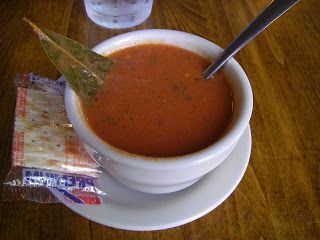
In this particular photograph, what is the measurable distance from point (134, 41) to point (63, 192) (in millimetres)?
335

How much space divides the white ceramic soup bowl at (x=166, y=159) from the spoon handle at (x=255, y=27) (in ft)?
0.08

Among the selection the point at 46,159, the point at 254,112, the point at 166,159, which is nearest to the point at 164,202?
the point at 166,159

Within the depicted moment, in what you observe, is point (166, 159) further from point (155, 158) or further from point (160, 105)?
point (160, 105)

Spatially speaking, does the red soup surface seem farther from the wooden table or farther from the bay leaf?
the wooden table

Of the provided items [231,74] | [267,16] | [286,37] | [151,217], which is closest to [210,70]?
[231,74]

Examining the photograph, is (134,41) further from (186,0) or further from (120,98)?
(186,0)

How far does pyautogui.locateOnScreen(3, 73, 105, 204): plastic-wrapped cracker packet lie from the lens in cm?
67

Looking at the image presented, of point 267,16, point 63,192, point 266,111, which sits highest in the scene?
point 267,16

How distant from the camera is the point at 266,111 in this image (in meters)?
0.89

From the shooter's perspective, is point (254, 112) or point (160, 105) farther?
point (254, 112)

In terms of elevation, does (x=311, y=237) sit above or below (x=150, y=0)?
below

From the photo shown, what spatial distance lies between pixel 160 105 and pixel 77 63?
7.0 inches

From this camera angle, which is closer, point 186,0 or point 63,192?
point 63,192

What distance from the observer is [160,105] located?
697mm
